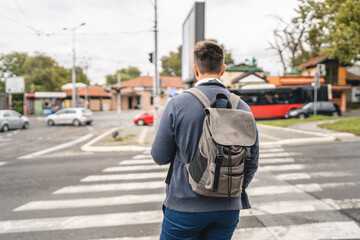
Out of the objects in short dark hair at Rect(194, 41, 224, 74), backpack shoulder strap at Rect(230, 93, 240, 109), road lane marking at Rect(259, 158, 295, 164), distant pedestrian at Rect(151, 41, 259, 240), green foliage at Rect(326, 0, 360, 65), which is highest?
green foliage at Rect(326, 0, 360, 65)

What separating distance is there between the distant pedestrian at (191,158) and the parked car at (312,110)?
23.7 meters

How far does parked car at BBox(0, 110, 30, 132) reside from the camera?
22.3 m

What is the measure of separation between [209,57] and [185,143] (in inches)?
22.5

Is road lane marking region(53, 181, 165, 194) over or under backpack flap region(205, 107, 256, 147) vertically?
under

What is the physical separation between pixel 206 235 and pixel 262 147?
1044 cm

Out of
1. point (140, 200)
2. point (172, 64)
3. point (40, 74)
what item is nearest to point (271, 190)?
point (140, 200)

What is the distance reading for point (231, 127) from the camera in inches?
70.3

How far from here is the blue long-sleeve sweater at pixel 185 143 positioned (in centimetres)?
188

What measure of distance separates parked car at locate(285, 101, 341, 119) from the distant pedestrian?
933 inches

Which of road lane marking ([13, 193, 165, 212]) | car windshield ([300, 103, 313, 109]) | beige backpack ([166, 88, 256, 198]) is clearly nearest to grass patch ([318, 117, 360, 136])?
car windshield ([300, 103, 313, 109])

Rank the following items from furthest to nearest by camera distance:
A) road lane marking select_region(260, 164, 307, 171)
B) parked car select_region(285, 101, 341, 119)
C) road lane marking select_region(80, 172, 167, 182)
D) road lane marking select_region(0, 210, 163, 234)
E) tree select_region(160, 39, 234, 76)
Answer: tree select_region(160, 39, 234, 76)
parked car select_region(285, 101, 341, 119)
road lane marking select_region(260, 164, 307, 171)
road lane marking select_region(80, 172, 167, 182)
road lane marking select_region(0, 210, 163, 234)

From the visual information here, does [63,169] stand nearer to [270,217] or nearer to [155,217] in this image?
[155,217]

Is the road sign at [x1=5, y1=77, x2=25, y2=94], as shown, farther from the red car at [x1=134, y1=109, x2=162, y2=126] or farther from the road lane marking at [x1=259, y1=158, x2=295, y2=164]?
the road lane marking at [x1=259, y1=158, x2=295, y2=164]

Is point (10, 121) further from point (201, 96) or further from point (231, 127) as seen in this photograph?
point (231, 127)
